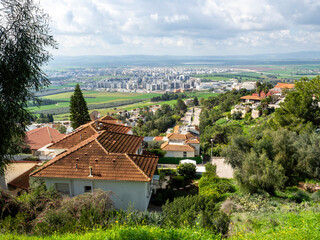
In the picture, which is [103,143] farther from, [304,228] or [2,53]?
[304,228]

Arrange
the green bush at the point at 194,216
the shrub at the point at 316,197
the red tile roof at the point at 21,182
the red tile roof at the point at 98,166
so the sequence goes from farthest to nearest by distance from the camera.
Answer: the red tile roof at the point at 21,182 < the shrub at the point at 316,197 < the red tile roof at the point at 98,166 < the green bush at the point at 194,216

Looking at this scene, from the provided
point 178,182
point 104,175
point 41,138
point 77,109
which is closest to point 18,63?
point 104,175

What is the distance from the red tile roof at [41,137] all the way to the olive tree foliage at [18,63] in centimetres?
2596

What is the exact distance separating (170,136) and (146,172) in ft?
72.6

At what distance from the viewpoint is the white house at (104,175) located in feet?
37.3

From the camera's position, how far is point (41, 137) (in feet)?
105

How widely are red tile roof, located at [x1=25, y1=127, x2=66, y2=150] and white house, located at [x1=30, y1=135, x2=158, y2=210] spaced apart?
1971cm

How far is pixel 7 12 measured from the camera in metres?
5.50

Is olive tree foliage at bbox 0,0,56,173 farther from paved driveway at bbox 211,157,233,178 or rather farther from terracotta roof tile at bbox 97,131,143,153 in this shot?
paved driveway at bbox 211,157,233,178

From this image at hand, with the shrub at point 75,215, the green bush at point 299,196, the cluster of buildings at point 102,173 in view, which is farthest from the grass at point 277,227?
the green bush at point 299,196

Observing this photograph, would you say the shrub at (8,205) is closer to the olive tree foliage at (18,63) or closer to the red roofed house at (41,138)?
the olive tree foliage at (18,63)

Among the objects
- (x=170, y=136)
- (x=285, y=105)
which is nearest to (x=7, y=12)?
(x=285, y=105)

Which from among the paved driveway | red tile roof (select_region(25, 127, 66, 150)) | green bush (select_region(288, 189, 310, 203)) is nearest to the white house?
green bush (select_region(288, 189, 310, 203))

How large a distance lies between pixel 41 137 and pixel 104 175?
966 inches
